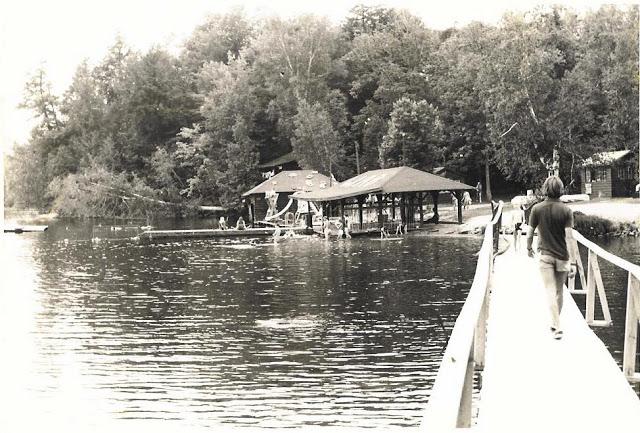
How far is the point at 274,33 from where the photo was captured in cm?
2095

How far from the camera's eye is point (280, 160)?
2998 cm

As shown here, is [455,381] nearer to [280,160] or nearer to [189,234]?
[280,160]

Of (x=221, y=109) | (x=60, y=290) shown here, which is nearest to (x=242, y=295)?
(x=60, y=290)

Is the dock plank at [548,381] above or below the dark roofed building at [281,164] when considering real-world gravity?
below

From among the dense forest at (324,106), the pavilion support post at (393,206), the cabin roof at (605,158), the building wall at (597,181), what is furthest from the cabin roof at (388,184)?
the cabin roof at (605,158)

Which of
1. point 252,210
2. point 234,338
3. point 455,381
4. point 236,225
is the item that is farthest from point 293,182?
point 455,381

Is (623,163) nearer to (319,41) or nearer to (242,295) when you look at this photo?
(242,295)

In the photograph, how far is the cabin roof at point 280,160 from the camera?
29.8 metres

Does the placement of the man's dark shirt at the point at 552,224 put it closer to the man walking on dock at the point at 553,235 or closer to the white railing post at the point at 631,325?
the man walking on dock at the point at 553,235

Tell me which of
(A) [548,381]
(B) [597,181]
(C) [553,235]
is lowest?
(A) [548,381]

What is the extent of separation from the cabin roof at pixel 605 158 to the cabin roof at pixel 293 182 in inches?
740

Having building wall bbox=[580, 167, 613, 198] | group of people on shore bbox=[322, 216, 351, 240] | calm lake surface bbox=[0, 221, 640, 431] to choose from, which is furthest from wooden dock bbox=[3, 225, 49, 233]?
building wall bbox=[580, 167, 613, 198]

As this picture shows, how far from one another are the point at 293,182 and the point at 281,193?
2598 millimetres

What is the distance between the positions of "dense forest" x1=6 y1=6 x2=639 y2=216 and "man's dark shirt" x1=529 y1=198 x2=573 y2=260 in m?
5.34
